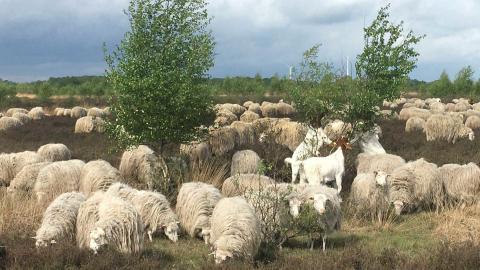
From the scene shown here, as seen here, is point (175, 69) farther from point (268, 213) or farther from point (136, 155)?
point (268, 213)

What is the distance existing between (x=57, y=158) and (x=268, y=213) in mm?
12269

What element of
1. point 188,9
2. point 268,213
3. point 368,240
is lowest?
point 368,240

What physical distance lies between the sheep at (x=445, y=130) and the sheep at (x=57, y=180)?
19.0m

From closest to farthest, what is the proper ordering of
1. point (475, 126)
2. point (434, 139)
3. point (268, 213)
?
point (268, 213)
point (434, 139)
point (475, 126)

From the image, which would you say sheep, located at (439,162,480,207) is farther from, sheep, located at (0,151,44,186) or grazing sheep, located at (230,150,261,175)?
sheep, located at (0,151,44,186)

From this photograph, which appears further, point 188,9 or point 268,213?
point 188,9

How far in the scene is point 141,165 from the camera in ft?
57.0

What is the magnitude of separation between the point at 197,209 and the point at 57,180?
487cm

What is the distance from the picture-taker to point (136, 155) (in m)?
17.7

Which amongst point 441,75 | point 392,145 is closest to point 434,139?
point 392,145

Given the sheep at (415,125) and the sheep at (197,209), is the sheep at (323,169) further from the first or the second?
the sheep at (415,125)

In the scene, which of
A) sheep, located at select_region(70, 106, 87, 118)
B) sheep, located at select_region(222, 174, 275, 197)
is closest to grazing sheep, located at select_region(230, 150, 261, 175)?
sheep, located at select_region(222, 174, 275, 197)

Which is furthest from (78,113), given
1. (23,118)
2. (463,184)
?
(463,184)

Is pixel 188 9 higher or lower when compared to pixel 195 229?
higher
